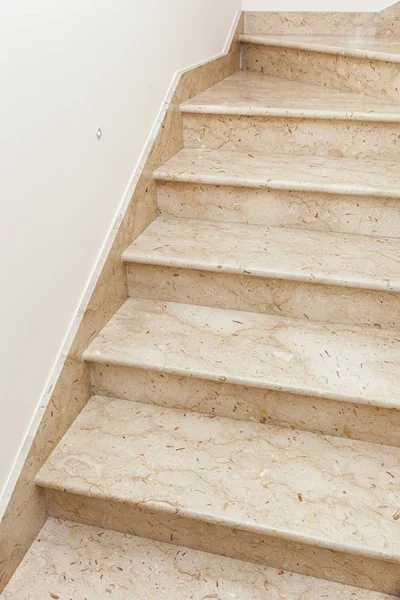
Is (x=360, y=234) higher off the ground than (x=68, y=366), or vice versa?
(x=360, y=234)

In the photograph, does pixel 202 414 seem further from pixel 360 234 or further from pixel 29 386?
pixel 360 234

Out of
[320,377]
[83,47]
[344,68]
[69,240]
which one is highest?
[83,47]

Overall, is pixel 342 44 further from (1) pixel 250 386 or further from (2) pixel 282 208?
(1) pixel 250 386

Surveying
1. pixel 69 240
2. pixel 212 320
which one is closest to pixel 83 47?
pixel 69 240

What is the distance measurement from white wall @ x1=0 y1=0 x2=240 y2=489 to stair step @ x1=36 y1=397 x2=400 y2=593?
0.22 metres

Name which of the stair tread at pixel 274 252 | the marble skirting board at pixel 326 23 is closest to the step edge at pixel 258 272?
the stair tread at pixel 274 252

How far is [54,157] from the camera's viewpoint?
56.2 inches

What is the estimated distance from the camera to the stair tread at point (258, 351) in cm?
154

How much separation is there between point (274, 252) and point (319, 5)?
1.86m

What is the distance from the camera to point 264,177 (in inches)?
77.4

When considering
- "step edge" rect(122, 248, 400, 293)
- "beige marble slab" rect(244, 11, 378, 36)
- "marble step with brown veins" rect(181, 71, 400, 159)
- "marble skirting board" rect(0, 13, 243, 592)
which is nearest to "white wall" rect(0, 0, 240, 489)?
"marble skirting board" rect(0, 13, 243, 592)

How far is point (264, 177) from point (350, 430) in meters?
0.89

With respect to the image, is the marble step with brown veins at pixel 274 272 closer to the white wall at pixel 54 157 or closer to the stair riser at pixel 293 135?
the white wall at pixel 54 157

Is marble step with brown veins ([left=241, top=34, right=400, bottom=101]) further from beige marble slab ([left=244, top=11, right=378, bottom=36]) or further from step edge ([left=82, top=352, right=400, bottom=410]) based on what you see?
step edge ([left=82, top=352, right=400, bottom=410])
